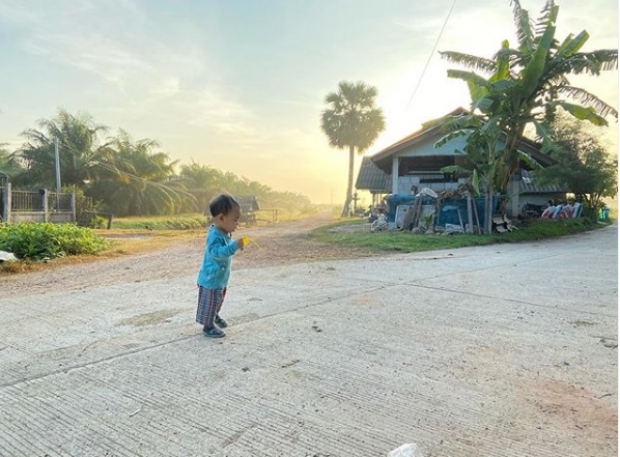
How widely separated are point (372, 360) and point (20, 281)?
6.29m

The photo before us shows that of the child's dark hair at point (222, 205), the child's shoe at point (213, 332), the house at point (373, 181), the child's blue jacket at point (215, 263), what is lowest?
the child's shoe at point (213, 332)

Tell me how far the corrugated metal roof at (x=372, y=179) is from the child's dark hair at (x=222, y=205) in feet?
82.6

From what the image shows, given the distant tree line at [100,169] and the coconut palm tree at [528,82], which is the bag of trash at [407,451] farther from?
the distant tree line at [100,169]

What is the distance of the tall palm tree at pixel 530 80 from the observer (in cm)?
1243

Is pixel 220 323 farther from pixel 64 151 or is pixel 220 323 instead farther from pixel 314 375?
pixel 64 151

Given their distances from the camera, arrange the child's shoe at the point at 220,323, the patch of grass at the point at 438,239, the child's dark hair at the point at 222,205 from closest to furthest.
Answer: the child's dark hair at the point at 222,205 → the child's shoe at the point at 220,323 → the patch of grass at the point at 438,239

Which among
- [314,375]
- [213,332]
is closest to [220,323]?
[213,332]

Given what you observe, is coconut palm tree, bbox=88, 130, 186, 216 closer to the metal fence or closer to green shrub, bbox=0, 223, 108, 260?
the metal fence

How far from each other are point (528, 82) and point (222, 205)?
1242 centimetres

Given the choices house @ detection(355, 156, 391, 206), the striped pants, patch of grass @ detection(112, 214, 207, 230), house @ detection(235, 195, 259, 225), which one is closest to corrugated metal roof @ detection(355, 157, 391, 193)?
house @ detection(355, 156, 391, 206)

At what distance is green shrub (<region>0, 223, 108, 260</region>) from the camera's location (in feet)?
29.8

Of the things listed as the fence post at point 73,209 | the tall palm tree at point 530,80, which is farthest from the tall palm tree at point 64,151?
the tall palm tree at point 530,80

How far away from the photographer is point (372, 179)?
100 feet

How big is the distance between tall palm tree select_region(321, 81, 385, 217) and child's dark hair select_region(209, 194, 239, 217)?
33.0 meters
